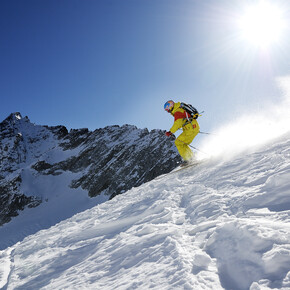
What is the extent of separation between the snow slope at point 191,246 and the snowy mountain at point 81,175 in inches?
2202

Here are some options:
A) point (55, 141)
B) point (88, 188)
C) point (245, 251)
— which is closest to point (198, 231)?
point (245, 251)

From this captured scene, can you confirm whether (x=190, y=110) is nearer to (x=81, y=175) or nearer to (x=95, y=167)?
(x=95, y=167)

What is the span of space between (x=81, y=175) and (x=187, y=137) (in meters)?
75.4

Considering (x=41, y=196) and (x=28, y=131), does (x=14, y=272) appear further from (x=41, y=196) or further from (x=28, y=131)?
(x=28, y=131)

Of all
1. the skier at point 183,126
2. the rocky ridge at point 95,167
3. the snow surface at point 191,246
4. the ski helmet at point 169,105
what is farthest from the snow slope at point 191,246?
the rocky ridge at point 95,167

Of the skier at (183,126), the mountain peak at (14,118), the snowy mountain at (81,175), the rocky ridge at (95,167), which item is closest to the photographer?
the skier at (183,126)

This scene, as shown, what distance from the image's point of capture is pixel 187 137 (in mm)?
11766

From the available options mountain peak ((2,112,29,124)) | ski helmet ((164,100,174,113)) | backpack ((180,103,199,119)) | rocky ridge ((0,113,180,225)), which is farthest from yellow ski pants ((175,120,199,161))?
mountain peak ((2,112,29,124))

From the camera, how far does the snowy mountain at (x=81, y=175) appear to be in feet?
219

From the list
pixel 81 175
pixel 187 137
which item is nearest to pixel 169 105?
pixel 187 137

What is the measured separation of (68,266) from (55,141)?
13854 cm

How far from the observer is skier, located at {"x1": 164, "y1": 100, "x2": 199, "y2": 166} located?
37.3 ft

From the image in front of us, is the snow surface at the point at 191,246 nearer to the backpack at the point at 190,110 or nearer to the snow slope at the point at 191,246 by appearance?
the snow slope at the point at 191,246

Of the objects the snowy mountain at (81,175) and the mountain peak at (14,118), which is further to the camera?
the mountain peak at (14,118)
